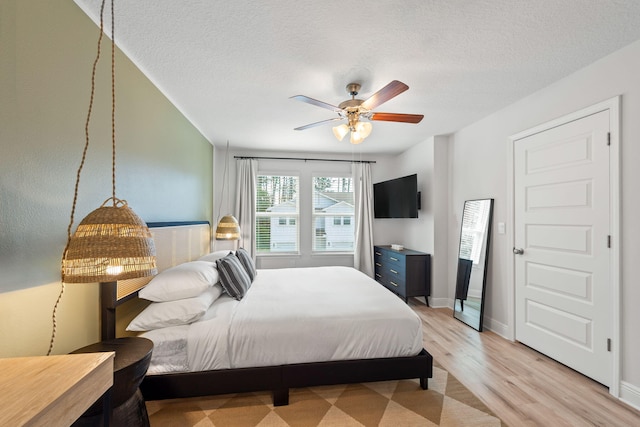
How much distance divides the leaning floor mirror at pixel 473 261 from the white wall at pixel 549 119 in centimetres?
9

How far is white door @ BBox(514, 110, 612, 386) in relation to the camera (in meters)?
2.17

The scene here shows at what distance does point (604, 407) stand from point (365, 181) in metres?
4.02

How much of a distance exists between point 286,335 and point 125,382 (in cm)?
93

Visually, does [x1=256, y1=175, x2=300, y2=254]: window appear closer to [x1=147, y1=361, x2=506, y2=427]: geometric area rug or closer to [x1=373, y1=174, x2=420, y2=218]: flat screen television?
[x1=373, y1=174, x2=420, y2=218]: flat screen television

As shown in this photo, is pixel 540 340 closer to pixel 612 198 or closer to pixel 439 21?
pixel 612 198

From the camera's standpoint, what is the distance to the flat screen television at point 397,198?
4.32m

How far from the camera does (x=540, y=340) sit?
265cm

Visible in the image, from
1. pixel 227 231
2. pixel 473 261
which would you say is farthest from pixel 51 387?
pixel 473 261

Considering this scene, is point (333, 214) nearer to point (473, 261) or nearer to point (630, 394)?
point (473, 261)

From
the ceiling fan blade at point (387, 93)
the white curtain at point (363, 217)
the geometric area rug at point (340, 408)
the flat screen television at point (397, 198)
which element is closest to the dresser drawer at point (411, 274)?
the flat screen television at point (397, 198)

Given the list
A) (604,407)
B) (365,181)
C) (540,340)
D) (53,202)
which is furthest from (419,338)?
(365,181)

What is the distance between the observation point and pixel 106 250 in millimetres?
1211

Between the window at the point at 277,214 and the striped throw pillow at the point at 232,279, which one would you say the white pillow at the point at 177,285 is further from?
the window at the point at 277,214

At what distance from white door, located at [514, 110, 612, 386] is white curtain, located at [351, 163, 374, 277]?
251 centimetres
